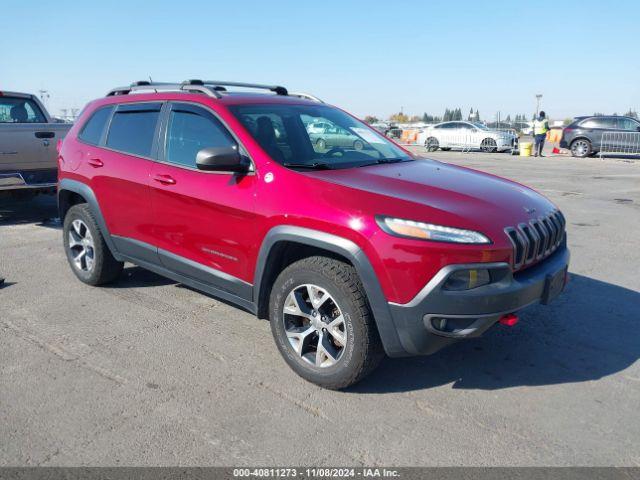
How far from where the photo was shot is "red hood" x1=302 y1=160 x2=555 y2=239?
3.08 metres

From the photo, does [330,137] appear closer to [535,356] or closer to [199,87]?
[199,87]

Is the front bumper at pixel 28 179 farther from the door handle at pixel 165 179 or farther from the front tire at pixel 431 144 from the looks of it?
the front tire at pixel 431 144

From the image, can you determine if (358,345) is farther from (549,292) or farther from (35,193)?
(35,193)

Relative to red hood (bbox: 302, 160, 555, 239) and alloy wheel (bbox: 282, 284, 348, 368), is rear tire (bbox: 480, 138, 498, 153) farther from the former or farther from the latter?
alloy wheel (bbox: 282, 284, 348, 368)

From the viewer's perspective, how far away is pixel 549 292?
3.39m

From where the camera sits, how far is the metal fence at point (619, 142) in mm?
20953

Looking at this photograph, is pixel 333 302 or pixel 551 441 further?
pixel 333 302

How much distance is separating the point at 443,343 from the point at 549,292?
2.62 ft

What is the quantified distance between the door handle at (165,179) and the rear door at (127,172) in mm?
144

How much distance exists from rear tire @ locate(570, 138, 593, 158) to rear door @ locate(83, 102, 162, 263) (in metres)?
20.3

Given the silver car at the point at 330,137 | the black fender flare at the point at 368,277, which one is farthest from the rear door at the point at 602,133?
the black fender flare at the point at 368,277

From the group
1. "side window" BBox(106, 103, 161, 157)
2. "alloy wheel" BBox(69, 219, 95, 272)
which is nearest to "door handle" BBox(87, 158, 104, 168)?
"side window" BBox(106, 103, 161, 157)

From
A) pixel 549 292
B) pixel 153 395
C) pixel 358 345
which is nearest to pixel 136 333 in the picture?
pixel 153 395

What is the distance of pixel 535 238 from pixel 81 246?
416cm
